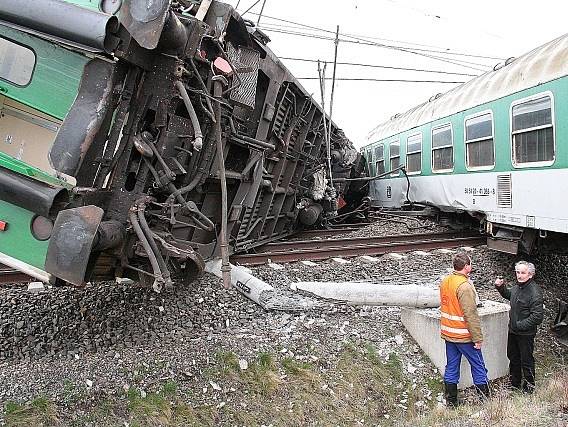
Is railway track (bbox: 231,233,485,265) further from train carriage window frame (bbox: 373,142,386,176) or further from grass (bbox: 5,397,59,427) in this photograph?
train carriage window frame (bbox: 373,142,386,176)

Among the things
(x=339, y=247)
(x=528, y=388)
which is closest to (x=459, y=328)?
(x=528, y=388)

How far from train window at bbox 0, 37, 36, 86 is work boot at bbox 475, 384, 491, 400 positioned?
468cm

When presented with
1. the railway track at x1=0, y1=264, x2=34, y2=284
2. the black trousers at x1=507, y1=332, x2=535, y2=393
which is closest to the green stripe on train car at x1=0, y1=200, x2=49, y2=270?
the railway track at x1=0, y1=264, x2=34, y2=284

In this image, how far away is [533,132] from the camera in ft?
22.9

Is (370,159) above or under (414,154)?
above

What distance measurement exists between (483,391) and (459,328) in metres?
0.73

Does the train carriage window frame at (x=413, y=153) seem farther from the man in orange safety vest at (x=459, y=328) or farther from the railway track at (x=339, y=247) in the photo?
the man in orange safety vest at (x=459, y=328)

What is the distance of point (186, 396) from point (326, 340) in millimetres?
1563

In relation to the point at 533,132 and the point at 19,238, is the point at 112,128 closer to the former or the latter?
the point at 19,238

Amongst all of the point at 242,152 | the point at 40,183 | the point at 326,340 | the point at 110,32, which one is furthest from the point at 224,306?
the point at 110,32

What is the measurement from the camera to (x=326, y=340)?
5.45m

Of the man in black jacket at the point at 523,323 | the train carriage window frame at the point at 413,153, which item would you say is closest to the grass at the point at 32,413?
the man in black jacket at the point at 523,323

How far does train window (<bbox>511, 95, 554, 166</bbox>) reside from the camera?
6.60 m

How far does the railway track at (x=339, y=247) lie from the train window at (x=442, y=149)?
55.8 inches
